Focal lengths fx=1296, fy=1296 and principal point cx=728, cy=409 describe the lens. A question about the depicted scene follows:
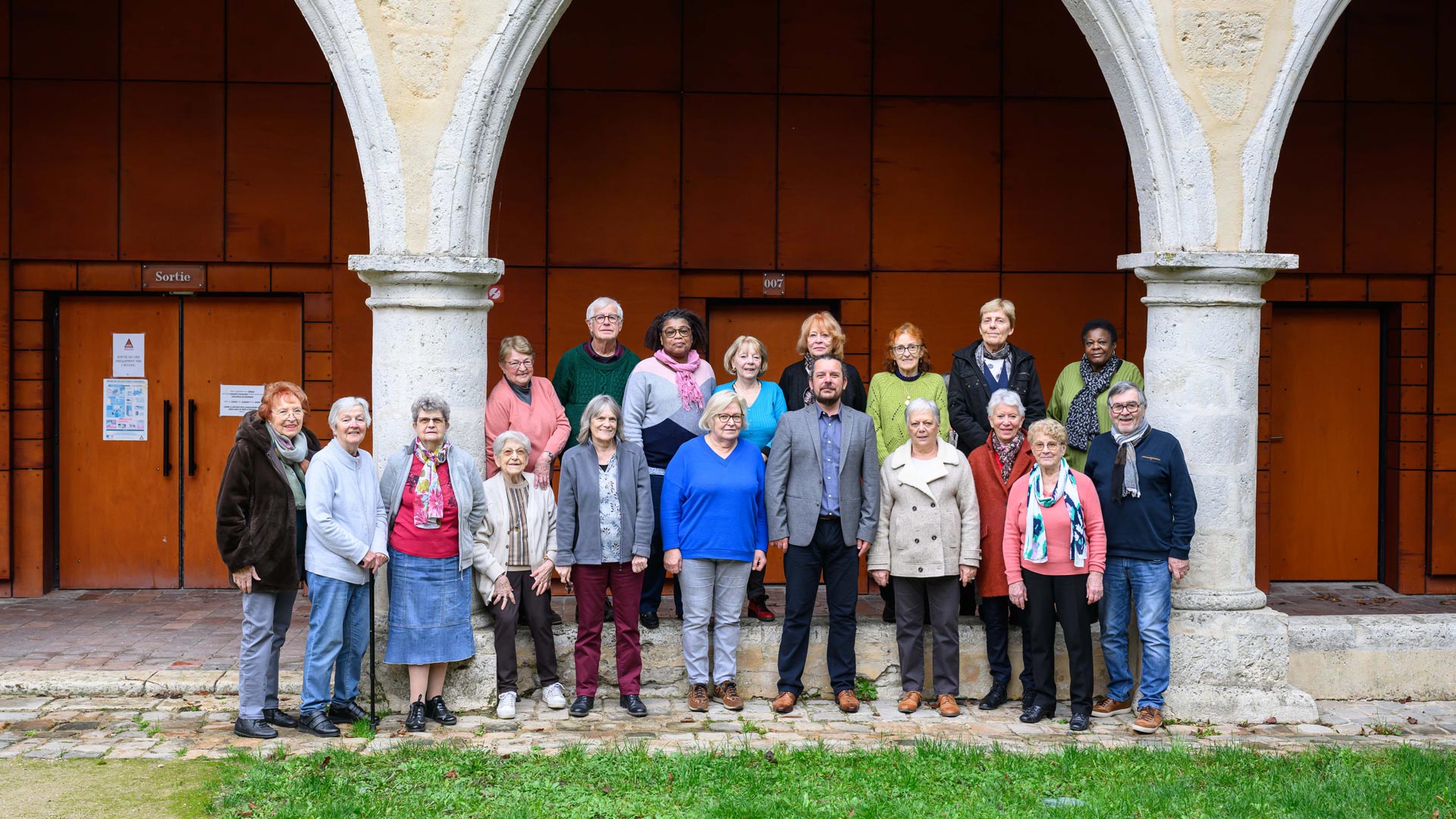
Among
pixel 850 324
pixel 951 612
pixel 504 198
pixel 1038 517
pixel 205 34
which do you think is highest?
pixel 205 34

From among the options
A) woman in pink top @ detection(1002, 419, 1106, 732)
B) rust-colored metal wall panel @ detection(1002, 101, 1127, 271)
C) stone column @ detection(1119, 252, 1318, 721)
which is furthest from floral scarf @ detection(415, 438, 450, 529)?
rust-colored metal wall panel @ detection(1002, 101, 1127, 271)

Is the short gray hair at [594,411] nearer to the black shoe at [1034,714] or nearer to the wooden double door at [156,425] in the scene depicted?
the black shoe at [1034,714]

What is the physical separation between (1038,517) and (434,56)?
3710mm

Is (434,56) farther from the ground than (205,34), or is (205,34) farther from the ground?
(205,34)

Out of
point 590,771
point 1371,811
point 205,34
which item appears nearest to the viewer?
point 1371,811

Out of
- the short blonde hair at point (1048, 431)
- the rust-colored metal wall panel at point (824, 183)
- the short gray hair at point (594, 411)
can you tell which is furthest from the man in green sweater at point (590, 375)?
the rust-colored metal wall panel at point (824, 183)

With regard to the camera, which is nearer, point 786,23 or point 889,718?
point 889,718

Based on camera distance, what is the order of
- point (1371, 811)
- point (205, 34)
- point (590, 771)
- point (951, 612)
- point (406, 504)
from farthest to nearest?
1. point (205, 34)
2. point (951, 612)
3. point (406, 504)
4. point (590, 771)
5. point (1371, 811)

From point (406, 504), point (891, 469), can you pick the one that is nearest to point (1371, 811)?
point (891, 469)

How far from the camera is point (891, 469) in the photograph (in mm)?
6547

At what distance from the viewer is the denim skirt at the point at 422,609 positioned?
20.2ft

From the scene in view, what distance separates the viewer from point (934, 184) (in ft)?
30.5

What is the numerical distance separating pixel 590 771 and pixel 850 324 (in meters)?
4.58

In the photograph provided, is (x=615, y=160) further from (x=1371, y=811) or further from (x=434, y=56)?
(x=1371, y=811)
